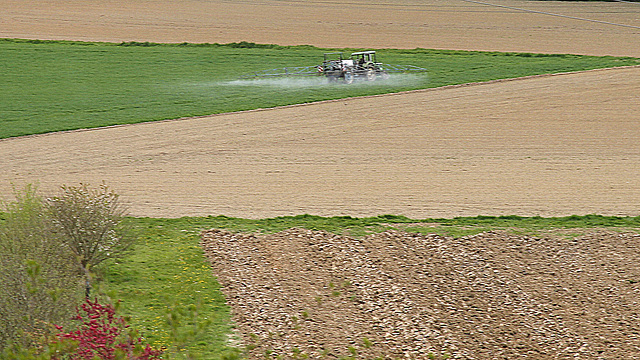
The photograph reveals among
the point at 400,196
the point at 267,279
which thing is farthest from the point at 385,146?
the point at 267,279

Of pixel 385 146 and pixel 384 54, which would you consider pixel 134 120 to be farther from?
pixel 384 54

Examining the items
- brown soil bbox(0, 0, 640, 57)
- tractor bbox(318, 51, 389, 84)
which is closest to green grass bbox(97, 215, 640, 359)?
tractor bbox(318, 51, 389, 84)

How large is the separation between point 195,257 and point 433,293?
211 inches

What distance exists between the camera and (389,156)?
26031 mm

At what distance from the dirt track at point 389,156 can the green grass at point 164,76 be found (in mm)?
1496

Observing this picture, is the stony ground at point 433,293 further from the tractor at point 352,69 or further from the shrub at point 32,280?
the tractor at point 352,69

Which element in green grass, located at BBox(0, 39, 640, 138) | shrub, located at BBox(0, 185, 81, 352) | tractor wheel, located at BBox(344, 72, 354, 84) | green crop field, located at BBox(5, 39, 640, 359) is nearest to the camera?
shrub, located at BBox(0, 185, 81, 352)

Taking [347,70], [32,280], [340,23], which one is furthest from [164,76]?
[32,280]

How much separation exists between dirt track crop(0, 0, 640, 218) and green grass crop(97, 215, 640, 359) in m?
0.93

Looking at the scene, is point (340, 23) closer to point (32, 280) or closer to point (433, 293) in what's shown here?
point (433, 293)

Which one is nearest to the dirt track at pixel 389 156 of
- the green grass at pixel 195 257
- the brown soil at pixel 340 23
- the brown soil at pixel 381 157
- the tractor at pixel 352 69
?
the brown soil at pixel 381 157

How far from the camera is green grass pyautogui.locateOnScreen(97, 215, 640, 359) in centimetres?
1441

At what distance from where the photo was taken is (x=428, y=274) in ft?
53.2

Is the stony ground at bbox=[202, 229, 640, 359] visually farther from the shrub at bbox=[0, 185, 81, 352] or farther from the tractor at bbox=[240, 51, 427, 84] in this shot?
the tractor at bbox=[240, 51, 427, 84]
